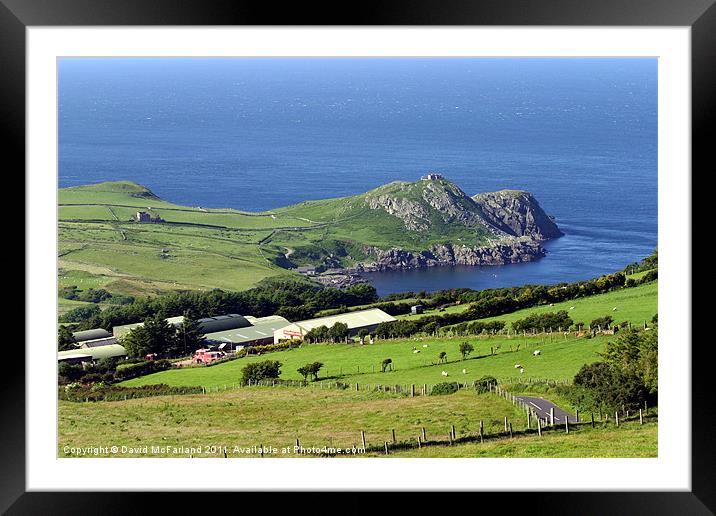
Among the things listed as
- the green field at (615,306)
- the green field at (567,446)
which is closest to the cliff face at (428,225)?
the green field at (615,306)

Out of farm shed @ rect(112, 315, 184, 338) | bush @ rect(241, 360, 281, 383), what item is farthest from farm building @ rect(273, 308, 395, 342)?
farm shed @ rect(112, 315, 184, 338)

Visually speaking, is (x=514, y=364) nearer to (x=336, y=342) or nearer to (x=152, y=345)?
(x=336, y=342)

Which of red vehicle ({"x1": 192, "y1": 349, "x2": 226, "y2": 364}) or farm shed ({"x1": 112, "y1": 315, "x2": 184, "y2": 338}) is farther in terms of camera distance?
farm shed ({"x1": 112, "y1": 315, "x2": 184, "y2": 338})

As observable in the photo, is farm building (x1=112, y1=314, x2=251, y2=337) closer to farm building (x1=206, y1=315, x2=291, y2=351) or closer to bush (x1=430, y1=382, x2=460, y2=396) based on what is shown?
farm building (x1=206, y1=315, x2=291, y2=351)

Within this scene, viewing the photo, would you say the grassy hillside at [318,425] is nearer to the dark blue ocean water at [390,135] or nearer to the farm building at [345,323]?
the farm building at [345,323]
